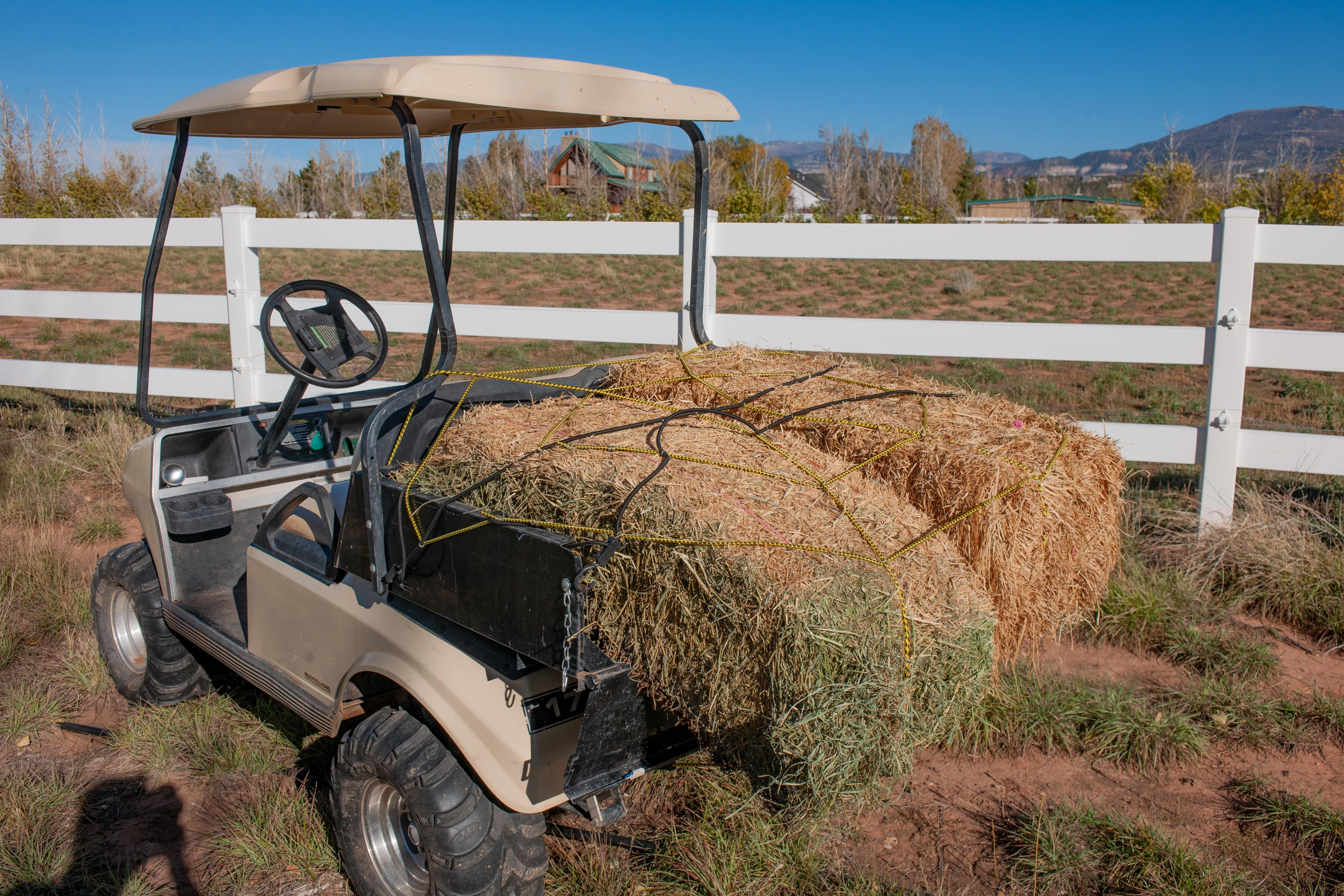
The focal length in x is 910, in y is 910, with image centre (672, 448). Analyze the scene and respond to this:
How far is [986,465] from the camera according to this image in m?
2.39

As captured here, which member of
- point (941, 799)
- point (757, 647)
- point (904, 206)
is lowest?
point (941, 799)

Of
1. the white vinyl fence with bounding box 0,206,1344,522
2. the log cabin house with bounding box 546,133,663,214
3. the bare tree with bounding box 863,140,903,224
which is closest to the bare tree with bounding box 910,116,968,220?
the bare tree with bounding box 863,140,903,224

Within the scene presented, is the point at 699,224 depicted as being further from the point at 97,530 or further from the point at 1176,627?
the point at 97,530

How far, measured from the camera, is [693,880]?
2.48 metres

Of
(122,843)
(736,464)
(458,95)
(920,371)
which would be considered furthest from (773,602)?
(920,371)

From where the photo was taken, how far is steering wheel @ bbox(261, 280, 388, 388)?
2.88 m

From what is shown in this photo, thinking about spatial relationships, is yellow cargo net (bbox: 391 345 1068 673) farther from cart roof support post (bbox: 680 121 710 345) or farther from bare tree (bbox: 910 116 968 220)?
bare tree (bbox: 910 116 968 220)

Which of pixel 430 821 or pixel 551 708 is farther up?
pixel 551 708

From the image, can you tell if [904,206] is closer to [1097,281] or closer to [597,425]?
[1097,281]

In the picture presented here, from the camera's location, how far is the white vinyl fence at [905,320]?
4352 millimetres

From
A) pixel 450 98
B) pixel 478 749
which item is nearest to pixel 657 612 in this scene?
pixel 478 749

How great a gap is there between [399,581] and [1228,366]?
13.2 ft

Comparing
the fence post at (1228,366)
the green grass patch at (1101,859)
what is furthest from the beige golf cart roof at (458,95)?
the fence post at (1228,366)

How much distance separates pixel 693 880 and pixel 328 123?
10.4ft
